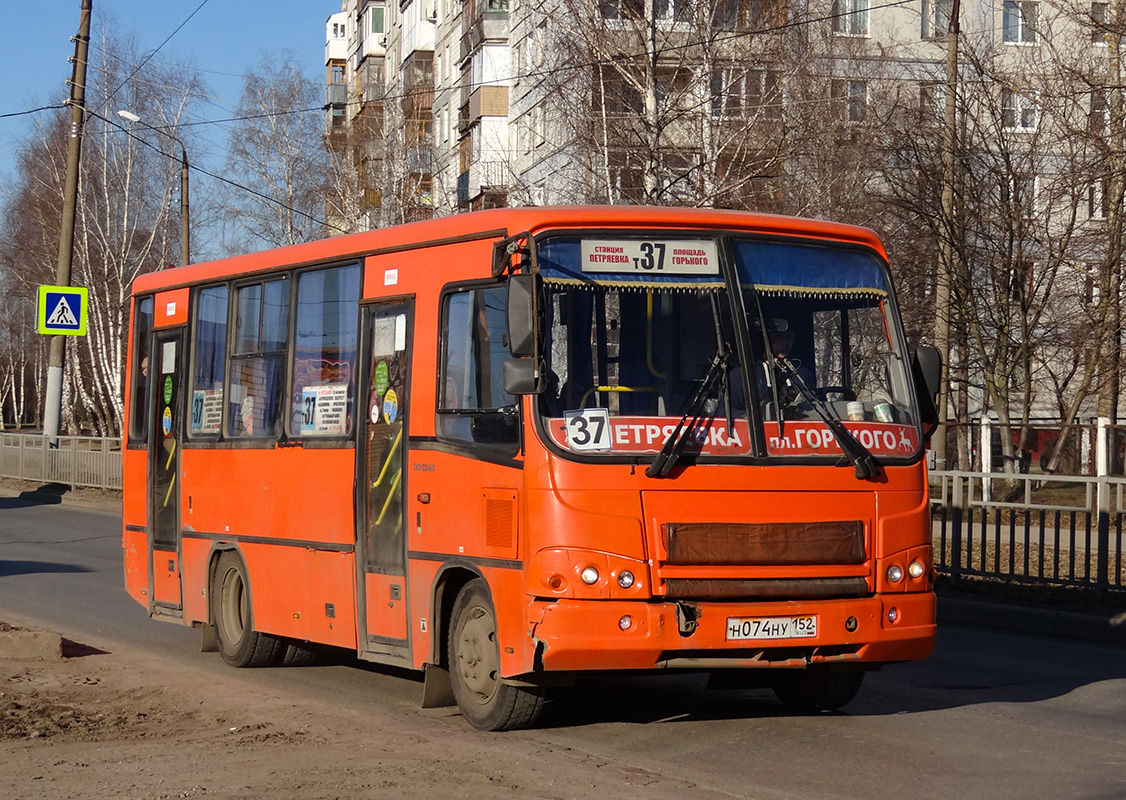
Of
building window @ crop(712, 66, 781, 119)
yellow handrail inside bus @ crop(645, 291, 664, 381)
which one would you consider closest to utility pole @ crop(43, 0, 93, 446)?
building window @ crop(712, 66, 781, 119)

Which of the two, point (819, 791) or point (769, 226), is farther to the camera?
point (769, 226)

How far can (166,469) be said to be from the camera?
12516 mm

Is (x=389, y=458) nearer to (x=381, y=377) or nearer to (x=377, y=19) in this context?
(x=381, y=377)

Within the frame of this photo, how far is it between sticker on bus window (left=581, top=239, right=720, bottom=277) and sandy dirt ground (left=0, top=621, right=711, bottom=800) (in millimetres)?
2468

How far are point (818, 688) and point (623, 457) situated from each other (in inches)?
86.0

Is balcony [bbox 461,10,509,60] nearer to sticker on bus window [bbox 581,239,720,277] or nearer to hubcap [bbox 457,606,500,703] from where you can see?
sticker on bus window [bbox 581,239,720,277]

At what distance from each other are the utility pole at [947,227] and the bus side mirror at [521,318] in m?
14.7

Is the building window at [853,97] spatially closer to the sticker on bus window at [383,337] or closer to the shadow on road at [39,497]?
the shadow on road at [39,497]

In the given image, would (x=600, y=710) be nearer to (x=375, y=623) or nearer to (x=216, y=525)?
(x=375, y=623)

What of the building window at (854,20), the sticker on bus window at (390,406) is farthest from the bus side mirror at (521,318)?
the building window at (854,20)

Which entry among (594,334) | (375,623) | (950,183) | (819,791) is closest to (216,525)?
(375,623)

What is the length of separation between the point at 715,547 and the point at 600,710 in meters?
1.71

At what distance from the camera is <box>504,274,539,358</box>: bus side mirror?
26.0 feet

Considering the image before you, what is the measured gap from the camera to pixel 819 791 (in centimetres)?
698
